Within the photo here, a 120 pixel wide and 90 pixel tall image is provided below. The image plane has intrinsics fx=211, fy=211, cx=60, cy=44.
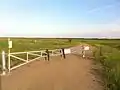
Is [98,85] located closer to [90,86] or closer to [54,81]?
[90,86]

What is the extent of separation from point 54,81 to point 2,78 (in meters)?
1.82

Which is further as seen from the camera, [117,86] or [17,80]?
[17,80]

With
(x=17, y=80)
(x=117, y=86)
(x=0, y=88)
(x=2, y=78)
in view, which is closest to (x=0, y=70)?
(x=2, y=78)

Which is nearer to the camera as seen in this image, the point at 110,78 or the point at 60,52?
the point at 110,78

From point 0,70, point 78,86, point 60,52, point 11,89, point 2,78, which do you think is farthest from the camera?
point 60,52

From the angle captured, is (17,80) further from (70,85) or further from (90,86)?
(90,86)

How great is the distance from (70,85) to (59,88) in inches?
19.7

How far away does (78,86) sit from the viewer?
19.7 ft

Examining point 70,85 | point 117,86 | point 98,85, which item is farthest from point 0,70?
point 117,86

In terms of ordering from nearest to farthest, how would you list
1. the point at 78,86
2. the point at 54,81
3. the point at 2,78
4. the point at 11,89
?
the point at 11,89, the point at 78,86, the point at 54,81, the point at 2,78

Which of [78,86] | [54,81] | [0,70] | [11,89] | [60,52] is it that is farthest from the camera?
[60,52]

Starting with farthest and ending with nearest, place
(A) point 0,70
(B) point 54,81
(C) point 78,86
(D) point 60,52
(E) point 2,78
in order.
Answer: (D) point 60,52 → (A) point 0,70 → (E) point 2,78 → (B) point 54,81 → (C) point 78,86

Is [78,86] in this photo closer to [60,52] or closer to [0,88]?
[0,88]

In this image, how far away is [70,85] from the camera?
602 centimetres
